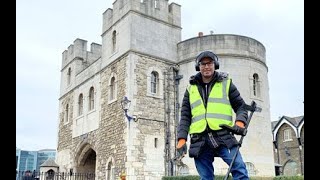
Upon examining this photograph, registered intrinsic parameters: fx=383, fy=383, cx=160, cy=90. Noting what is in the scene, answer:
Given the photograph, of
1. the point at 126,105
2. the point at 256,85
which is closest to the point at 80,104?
the point at 126,105

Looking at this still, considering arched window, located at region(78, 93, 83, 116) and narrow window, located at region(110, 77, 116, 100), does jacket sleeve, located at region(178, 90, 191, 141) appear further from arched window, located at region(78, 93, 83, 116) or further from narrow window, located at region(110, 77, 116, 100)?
arched window, located at region(78, 93, 83, 116)

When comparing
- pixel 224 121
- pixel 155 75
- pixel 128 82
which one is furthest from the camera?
pixel 155 75

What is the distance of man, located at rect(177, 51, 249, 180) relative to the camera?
395cm

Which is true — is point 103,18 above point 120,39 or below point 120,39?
above

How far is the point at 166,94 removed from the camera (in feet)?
67.5

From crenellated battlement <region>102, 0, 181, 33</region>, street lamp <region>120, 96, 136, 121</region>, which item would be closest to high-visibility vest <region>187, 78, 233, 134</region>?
street lamp <region>120, 96, 136, 121</region>

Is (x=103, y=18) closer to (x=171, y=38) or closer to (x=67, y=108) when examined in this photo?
(x=171, y=38)

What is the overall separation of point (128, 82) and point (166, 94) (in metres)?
2.33

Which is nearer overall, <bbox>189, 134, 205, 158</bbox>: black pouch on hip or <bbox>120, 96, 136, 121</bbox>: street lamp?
<bbox>189, 134, 205, 158</bbox>: black pouch on hip

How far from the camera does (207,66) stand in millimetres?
4234

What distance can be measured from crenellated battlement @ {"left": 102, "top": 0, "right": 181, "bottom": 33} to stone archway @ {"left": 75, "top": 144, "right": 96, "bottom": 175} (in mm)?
7603

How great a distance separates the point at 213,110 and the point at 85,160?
2183 cm

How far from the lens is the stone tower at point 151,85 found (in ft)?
62.3
